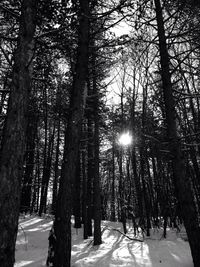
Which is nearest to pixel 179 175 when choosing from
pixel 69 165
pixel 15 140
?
pixel 69 165

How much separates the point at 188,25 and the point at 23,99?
215 inches

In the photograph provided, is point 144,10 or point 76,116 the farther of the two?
point 144,10

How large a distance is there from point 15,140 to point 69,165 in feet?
5.32

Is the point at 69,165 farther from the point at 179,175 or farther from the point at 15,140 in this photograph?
the point at 179,175

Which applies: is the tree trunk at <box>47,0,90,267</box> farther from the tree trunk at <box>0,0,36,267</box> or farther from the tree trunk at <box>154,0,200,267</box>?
the tree trunk at <box>154,0,200,267</box>

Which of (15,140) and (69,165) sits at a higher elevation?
(15,140)

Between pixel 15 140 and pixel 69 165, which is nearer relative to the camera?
pixel 15 140

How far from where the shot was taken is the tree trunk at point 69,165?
171 inches

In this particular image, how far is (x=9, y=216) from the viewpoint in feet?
10.2

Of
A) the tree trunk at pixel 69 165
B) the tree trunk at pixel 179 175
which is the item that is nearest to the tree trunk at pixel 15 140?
the tree trunk at pixel 69 165

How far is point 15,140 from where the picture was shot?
136 inches

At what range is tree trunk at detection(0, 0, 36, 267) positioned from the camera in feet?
10.0

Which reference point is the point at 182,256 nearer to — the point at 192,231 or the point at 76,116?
the point at 192,231

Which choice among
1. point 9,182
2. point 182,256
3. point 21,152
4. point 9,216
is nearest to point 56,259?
point 9,216
